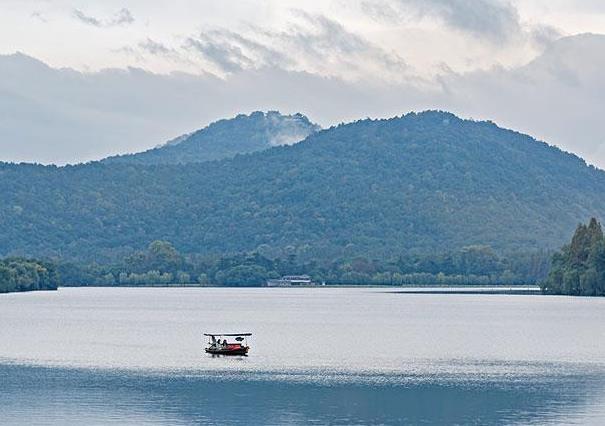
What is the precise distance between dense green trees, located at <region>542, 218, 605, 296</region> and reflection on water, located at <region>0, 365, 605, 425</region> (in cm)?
9596

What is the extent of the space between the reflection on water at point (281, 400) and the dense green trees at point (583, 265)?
315 ft

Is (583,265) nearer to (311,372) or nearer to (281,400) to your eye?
(311,372)

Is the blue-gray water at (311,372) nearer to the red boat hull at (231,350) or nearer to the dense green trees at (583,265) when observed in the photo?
the red boat hull at (231,350)

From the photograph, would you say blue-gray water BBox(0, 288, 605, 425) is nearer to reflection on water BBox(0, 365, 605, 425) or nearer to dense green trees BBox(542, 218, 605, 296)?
reflection on water BBox(0, 365, 605, 425)

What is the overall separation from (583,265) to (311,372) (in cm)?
10303

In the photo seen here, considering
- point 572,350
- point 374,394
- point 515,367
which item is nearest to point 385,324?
point 572,350

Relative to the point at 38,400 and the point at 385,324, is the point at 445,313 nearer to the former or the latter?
the point at 385,324

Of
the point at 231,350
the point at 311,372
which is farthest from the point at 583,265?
the point at 311,372

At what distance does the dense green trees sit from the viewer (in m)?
168

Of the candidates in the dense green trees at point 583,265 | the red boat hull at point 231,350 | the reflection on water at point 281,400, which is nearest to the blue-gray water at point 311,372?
the reflection on water at point 281,400

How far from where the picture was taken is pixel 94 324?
127m

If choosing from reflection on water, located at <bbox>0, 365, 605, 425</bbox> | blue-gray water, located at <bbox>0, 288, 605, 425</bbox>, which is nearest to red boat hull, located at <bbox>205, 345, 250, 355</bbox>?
blue-gray water, located at <bbox>0, 288, 605, 425</bbox>

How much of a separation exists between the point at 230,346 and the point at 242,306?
9093 centimetres

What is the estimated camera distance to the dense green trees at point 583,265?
16750cm
